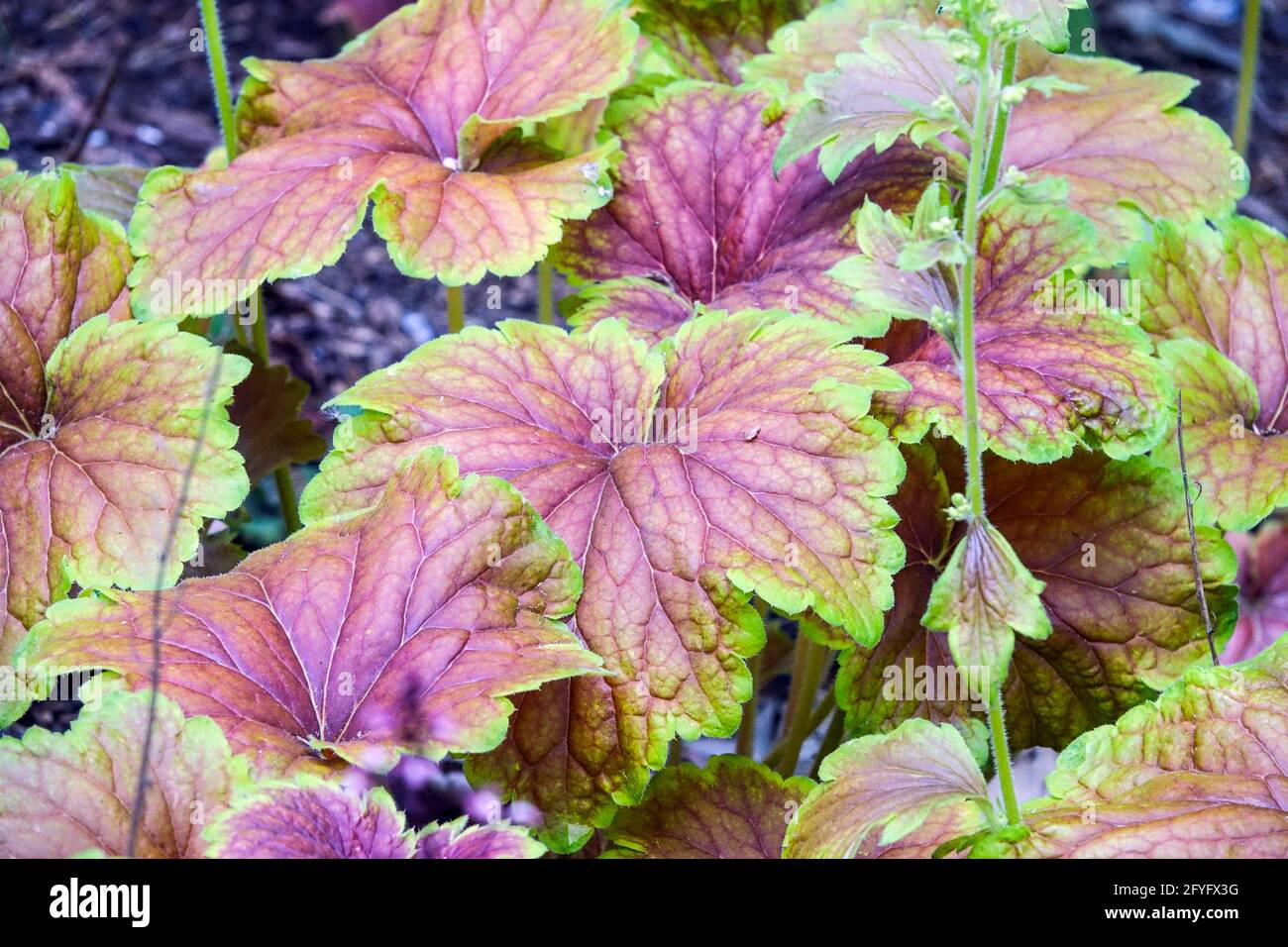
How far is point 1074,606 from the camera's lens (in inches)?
78.8

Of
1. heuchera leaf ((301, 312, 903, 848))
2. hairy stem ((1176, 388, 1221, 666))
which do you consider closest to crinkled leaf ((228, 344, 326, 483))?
heuchera leaf ((301, 312, 903, 848))

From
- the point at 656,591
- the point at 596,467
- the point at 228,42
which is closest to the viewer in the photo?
the point at 656,591

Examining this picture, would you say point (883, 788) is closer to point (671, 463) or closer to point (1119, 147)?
point (671, 463)

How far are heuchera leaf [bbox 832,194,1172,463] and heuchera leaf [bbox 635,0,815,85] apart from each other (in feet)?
2.96

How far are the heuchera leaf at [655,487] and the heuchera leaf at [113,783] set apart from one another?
41cm

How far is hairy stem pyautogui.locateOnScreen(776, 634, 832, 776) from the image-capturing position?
7.53 ft

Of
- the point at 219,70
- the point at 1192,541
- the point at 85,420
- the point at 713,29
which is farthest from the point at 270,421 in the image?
the point at 1192,541

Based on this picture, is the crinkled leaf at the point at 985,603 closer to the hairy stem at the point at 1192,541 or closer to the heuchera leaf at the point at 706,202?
the hairy stem at the point at 1192,541

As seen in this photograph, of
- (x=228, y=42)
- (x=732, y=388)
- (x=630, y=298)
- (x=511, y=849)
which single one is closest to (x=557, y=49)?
(x=630, y=298)

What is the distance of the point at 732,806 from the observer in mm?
1940

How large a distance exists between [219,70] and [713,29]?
109 centimetres

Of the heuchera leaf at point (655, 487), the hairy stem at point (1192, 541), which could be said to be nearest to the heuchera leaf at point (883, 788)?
the heuchera leaf at point (655, 487)

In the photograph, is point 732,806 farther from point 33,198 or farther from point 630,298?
point 33,198
